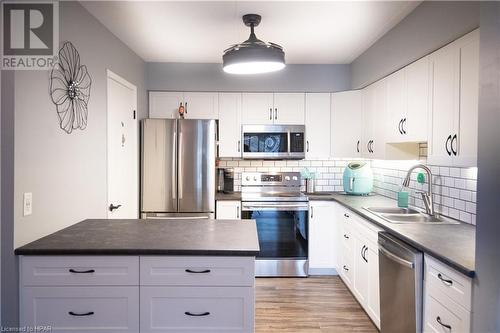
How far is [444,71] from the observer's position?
2.28 meters

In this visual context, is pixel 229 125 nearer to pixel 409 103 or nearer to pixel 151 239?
pixel 409 103

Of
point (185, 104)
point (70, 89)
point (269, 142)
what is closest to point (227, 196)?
point (269, 142)

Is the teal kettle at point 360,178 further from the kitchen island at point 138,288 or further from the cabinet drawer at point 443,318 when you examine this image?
the kitchen island at point 138,288

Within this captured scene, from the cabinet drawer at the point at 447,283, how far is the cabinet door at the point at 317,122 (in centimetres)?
246

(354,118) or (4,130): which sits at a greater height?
(354,118)

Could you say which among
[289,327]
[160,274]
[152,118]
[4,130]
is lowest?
[289,327]

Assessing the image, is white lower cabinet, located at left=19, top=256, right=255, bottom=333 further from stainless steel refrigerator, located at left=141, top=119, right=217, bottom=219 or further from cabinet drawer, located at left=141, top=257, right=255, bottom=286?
stainless steel refrigerator, located at left=141, top=119, right=217, bottom=219

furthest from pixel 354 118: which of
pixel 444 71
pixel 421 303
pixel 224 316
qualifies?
pixel 224 316

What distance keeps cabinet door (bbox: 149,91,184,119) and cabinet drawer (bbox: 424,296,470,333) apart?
3.29 m

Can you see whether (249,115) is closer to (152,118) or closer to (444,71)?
(152,118)

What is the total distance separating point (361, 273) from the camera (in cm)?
305

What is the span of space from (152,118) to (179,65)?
2.40 ft

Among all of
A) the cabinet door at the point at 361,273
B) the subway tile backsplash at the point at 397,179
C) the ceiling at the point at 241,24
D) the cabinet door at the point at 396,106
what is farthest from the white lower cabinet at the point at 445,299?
the ceiling at the point at 241,24

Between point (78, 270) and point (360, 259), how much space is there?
88.4 inches
